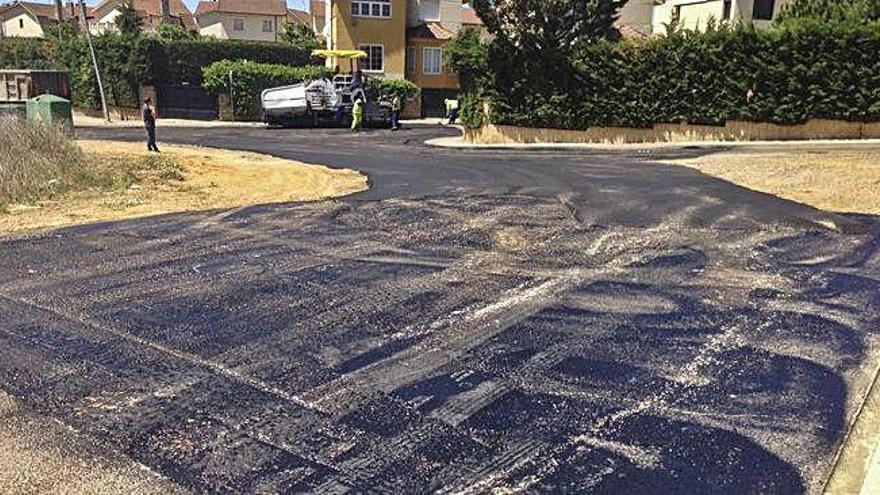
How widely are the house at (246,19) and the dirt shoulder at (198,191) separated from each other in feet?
165

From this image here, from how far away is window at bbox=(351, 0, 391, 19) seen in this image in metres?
45.1

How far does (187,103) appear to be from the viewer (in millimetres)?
40656

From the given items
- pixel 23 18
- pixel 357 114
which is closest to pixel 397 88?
pixel 357 114

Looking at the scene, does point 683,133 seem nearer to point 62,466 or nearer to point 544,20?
point 544,20

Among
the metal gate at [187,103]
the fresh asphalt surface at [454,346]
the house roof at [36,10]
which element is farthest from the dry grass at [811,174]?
the house roof at [36,10]

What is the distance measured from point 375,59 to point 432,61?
3.84m

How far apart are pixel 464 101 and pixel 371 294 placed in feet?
68.7

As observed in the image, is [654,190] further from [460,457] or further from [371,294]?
[460,457]

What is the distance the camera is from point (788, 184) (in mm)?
15516

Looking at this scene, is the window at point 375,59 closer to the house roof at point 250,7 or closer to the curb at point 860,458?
the house roof at point 250,7

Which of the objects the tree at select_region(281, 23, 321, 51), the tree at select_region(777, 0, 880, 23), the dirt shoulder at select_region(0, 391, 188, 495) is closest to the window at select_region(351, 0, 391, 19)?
the tree at select_region(281, 23, 321, 51)

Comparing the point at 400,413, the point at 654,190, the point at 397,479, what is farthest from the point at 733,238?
the point at 397,479

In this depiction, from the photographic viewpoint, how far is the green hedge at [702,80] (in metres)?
22.5

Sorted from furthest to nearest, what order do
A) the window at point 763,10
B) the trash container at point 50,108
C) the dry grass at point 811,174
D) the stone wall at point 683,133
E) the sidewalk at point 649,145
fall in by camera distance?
1. the window at point 763,10
2. the stone wall at point 683,133
3. the sidewalk at point 649,145
4. the trash container at point 50,108
5. the dry grass at point 811,174
